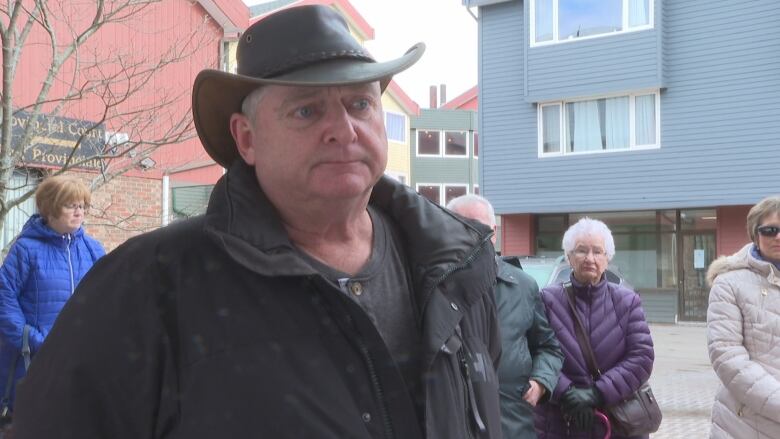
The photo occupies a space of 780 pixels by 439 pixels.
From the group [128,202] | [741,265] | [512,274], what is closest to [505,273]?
[512,274]

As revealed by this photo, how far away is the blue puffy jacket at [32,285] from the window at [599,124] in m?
16.6

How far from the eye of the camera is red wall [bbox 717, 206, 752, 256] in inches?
722

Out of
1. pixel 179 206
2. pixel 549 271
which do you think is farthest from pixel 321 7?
pixel 179 206

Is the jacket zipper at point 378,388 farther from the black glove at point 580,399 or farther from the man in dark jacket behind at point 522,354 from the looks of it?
the black glove at point 580,399

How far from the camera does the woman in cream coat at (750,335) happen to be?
3805 mm

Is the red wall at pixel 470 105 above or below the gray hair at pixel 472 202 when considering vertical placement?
above

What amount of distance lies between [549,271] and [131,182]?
6.80 m

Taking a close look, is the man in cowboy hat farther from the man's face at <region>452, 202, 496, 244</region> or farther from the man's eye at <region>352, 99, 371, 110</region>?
the man's face at <region>452, 202, 496, 244</region>

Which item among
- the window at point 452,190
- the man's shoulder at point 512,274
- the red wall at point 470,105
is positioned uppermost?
the red wall at point 470,105

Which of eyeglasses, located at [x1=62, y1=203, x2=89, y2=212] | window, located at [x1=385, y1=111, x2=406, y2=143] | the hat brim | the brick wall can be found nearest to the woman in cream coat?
the hat brim

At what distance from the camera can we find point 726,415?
401cm

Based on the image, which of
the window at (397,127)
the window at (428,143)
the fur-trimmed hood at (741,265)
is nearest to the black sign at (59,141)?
the fur-trimmed hood at (741,265)

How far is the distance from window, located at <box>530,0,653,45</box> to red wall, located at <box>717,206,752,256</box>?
4948 mm

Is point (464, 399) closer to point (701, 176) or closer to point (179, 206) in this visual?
point (179, 206)
